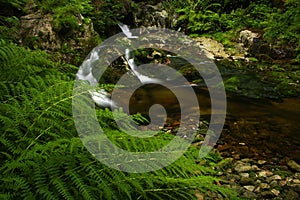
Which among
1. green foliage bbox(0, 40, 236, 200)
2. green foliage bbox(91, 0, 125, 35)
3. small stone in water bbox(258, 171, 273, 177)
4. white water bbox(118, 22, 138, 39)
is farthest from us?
white water bbox(118, 22, 138, 39)

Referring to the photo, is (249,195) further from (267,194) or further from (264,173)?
(264,173)

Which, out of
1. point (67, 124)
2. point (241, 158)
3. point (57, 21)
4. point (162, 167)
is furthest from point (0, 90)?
point (57, 21)

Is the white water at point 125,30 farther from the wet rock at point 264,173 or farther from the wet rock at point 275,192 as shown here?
the wet rock at point 275,192

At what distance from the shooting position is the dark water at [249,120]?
4109 mm

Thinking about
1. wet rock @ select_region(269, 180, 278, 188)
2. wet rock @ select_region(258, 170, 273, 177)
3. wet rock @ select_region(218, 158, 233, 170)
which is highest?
wet rock @ select_region(269, 180, 278, 188)

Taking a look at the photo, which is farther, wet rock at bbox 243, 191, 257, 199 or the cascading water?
the cascading water

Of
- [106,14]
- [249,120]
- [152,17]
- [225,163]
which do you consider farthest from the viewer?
[152,17]

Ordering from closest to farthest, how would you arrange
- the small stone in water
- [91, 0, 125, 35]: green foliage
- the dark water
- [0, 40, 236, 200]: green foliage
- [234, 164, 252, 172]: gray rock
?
[0, 40, 236, 200]: green foliage
the small stone in water
[234, 164, 252, 172]: gray rock
the dark water
[91, 0, 125, 35]: green foliage

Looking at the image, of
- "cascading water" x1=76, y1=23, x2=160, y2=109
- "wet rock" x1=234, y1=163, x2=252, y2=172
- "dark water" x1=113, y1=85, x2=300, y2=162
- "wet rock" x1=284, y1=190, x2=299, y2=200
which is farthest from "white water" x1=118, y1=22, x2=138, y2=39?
"wet rock" x1=284, y1=190, x2=299, y2=200

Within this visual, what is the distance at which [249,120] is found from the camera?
5266mm

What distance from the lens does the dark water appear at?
4.11m

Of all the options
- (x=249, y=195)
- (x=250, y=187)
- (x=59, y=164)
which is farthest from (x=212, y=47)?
(x=59, y=164)

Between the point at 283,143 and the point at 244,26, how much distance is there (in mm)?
10350

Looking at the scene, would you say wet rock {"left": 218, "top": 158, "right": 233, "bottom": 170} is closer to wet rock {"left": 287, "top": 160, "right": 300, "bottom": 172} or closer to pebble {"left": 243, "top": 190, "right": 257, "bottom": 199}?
pebble {"left": 243, "top": 190, "right": 257, "bottom": 199}
